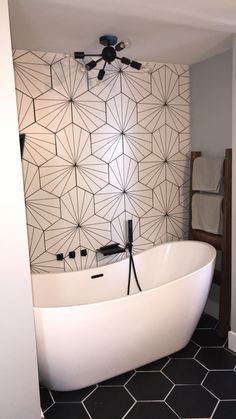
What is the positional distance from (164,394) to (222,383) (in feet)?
1.36

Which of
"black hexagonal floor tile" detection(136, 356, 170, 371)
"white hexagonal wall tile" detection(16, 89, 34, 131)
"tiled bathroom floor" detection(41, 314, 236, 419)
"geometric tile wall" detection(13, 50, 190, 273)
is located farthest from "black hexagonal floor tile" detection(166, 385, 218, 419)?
"white hexagonal wall tile" detection(16, 89, 34, 131)

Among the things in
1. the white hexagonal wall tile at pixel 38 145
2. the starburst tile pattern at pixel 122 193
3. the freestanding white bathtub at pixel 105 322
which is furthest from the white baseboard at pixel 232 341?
the white hexagonal wall tile at pixel 38 145

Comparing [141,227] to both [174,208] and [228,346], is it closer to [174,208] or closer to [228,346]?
[174,208]

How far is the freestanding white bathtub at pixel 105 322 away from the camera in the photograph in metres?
1.93

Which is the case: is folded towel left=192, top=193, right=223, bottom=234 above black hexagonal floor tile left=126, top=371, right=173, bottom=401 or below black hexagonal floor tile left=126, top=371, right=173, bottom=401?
above

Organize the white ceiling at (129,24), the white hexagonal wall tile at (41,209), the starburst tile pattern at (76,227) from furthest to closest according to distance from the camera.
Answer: the starburst tile pattern at (76,227) < the white hexagonal wall tile at (41,209) < the white ceiling at (129,24)

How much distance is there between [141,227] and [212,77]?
4.91 feet

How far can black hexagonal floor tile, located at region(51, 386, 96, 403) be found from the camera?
2.09 m

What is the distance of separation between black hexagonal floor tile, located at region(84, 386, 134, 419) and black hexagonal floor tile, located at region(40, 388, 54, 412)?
0.24m

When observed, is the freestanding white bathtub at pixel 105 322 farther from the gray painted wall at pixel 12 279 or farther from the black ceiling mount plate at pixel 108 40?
the black ceiling mount plate at pixel 108 40

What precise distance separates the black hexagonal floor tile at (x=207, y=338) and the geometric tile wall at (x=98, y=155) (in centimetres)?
91

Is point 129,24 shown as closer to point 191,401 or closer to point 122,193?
point 122,193

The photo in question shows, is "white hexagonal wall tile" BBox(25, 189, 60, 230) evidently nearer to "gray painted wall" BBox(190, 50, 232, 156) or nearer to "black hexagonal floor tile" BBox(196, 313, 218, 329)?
"gray painted wall" BBox(190, 50, 232, 156)

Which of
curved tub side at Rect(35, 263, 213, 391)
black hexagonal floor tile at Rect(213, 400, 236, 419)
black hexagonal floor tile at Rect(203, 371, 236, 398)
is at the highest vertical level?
curved tub side at Rect(35, 263, 213, 391)
